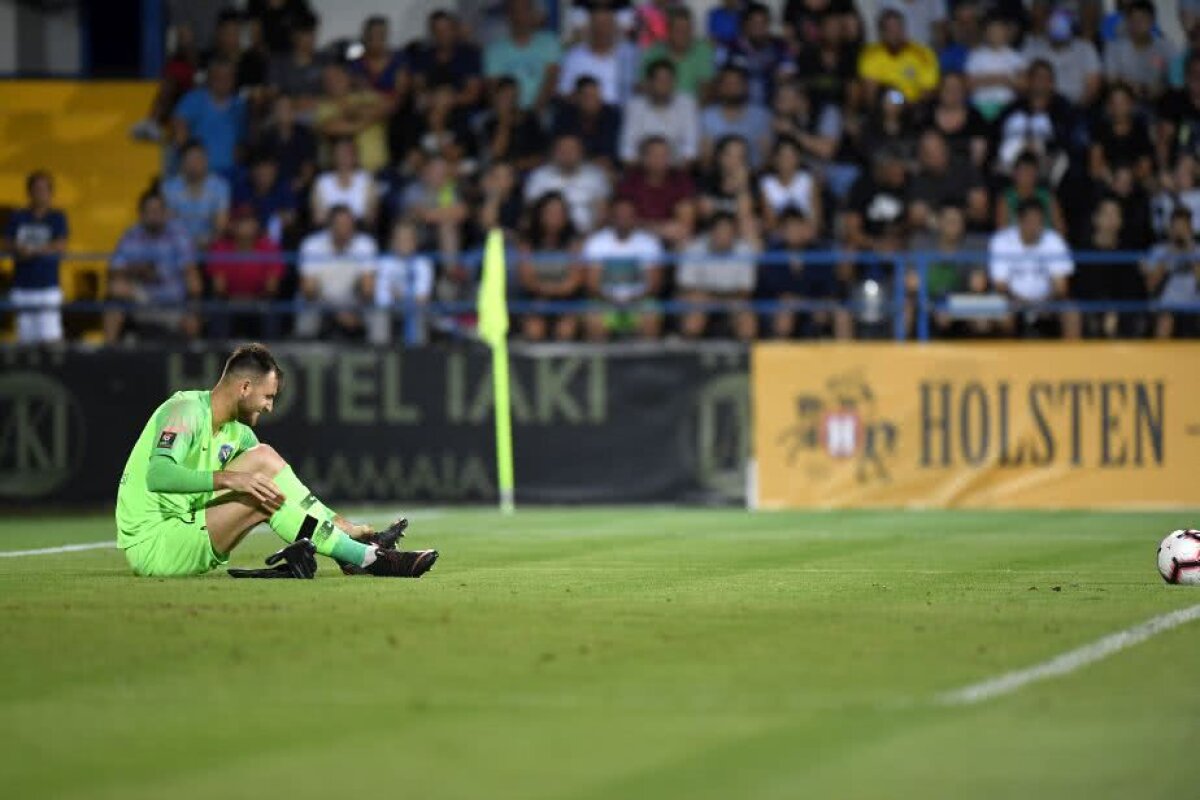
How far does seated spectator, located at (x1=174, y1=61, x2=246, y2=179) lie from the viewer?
22.5m

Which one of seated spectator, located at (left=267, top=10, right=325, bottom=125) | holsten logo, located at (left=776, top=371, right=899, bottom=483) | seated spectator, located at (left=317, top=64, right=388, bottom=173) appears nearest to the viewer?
holsten logo, located at (left=776, top=371, right=899, bottom=483)

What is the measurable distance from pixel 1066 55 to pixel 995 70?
868 mm

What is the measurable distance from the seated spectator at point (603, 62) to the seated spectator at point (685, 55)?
0.21m

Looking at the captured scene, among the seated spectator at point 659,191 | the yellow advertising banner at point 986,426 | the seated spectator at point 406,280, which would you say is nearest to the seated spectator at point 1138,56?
the yellow advertising banner at point 986,426

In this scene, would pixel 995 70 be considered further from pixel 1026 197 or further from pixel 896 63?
pixel 1026 197

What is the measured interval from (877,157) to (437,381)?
469 centimetres

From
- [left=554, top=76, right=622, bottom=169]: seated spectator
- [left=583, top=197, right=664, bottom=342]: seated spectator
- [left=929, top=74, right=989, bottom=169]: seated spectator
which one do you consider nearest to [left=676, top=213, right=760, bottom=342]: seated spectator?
[left=583, top=197, right=664, bottom=342]: seated spectator

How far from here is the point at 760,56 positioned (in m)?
22.3

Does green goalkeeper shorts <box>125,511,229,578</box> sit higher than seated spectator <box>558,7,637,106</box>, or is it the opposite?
seated spectator <box>558,7,637,106</box>

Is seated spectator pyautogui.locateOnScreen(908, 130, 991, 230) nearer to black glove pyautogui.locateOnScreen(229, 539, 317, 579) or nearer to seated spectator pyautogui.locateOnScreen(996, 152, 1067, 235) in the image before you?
seated spectator pyautogui.locateOnScreen(996, 152, 1067, 235)

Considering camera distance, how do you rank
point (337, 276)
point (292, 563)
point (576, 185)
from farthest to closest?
point (576, 185) < point (337, 276) < point (292, 563)

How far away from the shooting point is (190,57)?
77.4 feet

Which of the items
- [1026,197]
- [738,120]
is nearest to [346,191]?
[738,120]

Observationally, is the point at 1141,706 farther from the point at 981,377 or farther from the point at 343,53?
the point at 343,53
